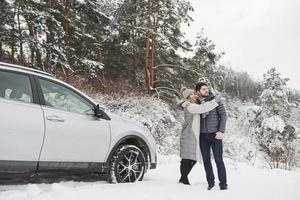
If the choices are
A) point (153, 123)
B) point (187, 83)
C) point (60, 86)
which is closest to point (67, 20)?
point (153, 123)

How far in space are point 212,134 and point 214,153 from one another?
0.29 meters

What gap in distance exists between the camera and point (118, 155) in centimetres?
626

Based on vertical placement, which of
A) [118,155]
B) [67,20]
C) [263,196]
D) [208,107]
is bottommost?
[263,196]

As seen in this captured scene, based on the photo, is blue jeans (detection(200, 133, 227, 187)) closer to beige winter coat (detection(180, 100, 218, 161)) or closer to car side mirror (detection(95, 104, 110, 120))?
beige winter coat (detection(180, 100, 218, 161))

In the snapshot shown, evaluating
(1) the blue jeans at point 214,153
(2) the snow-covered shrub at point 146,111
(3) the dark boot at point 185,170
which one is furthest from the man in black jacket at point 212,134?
(2) the snow-covered shrub at point 146,111

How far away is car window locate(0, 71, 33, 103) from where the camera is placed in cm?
516

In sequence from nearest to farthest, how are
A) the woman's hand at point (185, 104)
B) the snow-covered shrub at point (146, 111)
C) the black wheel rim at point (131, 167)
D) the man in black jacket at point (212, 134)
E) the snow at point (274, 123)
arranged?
the man in black jacket at point (212, 134)
the black wheel rim at point (131, 167)
the woman's hand at point (185, 104)
the snow-covered shrub at point (146, 111)
the snow at point (274, 123)

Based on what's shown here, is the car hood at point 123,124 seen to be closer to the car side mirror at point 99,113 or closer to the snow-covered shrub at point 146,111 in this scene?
the car side mirror at point 99,113

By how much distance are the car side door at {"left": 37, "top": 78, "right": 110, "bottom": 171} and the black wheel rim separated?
452mm

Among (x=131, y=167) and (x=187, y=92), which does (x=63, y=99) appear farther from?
(x=187, y=92)

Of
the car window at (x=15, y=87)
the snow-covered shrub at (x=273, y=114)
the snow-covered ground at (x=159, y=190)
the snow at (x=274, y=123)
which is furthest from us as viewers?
the snow-covered shrub at (x=273, y=114)

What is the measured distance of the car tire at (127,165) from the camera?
621cm

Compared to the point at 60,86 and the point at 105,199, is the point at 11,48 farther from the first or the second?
the point at 105,199

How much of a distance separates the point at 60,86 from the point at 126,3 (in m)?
18.4
